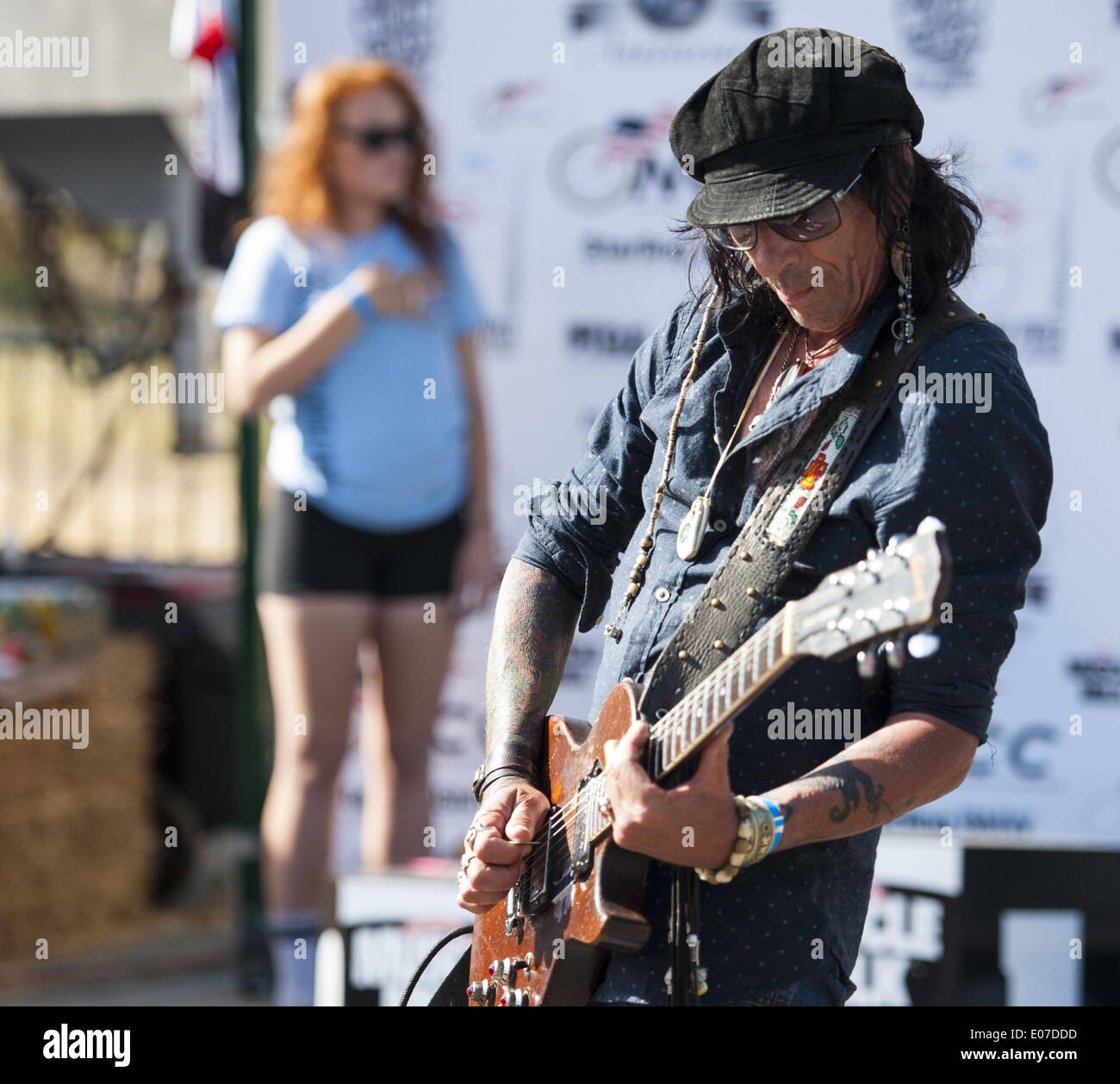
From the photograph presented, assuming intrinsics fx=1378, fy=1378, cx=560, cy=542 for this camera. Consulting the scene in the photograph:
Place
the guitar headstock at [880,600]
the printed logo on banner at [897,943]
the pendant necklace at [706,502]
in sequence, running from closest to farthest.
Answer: the guitar headstock at [880,600] → the pendant necklace at [706,502] → the printed logo on banner at [897,943]

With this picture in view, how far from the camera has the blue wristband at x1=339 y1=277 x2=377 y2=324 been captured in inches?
167

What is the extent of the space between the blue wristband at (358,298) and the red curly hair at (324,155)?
231 mm

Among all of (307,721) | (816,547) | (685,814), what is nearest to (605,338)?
(307,721)

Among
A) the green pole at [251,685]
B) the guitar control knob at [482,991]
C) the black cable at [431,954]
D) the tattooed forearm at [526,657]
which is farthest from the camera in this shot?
the green pole at [251,685]

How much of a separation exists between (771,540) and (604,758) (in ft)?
1.32

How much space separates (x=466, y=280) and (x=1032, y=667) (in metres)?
2.18

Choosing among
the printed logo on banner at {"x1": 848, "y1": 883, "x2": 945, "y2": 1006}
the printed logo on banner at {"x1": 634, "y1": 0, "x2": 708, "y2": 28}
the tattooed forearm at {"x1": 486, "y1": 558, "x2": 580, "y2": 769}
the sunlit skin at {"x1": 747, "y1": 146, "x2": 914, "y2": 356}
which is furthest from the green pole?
the sunlit skin at {"x1": 747, "y1": 146, "x2": 914, "y2": 356}

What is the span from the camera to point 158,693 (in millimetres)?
5727

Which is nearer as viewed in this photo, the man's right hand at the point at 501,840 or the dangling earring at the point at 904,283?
the dangling earring at the point at 904,283

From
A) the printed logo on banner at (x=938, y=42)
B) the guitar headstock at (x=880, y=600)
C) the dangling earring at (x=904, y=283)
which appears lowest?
the guitar headstock at (x=880, y=600)

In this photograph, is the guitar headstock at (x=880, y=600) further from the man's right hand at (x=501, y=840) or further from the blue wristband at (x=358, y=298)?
the blue wristband at (x=358, y=298)

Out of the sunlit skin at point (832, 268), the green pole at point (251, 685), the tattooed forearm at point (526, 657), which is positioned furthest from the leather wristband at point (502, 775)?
the green pole at point (251, 685)

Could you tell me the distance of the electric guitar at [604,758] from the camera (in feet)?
5.20
